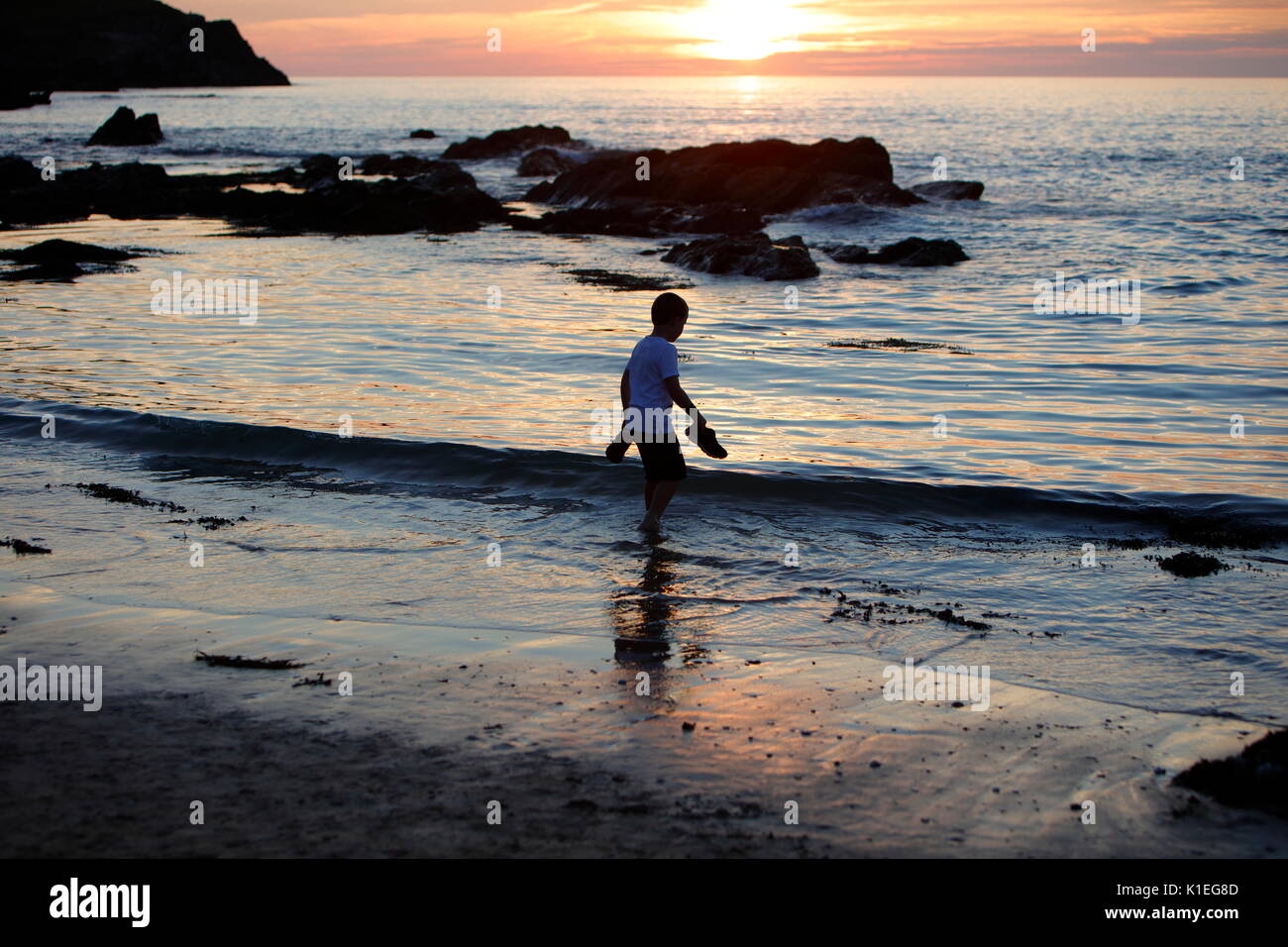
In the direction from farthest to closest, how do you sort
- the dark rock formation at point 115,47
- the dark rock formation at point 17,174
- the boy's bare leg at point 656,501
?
the dark rock formation at point 115,47
the dark rock formation at point 17,174
the boy's bare leg at point 656,501

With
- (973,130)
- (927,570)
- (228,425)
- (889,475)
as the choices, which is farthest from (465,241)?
(973,130)

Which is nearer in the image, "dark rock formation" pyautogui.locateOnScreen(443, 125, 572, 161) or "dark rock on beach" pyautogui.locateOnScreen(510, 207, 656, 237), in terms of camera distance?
"dark rock on beach" pyautogui.locateOnScreen(510, 207, 656, 237)

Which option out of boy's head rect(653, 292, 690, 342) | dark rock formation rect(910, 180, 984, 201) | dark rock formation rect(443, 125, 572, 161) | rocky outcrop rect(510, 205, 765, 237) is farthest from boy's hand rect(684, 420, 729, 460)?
dark rock formation rect(443, 125, 572, 161)

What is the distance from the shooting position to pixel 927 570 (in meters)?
7.36

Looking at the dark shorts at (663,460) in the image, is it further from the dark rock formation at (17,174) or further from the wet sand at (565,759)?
the dark rock formation at (17,174)

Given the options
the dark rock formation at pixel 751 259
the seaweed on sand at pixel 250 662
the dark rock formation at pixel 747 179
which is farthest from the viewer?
the dark rock formation at pixel 747 179

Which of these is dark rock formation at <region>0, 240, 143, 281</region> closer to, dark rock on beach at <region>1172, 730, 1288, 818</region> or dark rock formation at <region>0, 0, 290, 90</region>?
dark rock on beach at <region>1172, 730, 1288, 818</region>

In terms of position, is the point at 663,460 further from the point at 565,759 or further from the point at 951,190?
the point at 951,190

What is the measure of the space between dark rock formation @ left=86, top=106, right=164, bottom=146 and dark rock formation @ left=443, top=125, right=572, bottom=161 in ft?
52.9

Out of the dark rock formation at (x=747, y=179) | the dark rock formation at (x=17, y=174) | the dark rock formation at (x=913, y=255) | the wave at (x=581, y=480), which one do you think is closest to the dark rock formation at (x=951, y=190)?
the dark rock formation at (x=747, y=179)

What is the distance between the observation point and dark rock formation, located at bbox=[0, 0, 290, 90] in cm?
12126

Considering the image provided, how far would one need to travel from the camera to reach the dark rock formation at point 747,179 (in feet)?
113

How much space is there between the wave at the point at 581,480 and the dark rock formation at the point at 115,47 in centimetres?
11785
